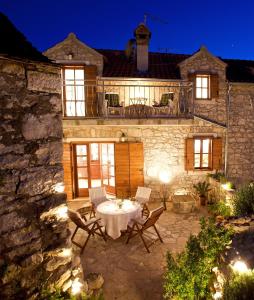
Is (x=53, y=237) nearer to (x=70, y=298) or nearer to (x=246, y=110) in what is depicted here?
(x=70, y=298)

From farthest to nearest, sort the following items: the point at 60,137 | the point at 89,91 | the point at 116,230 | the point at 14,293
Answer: the point at 89,91, the point at 116,230, the point at 60,137, the point at 14,293

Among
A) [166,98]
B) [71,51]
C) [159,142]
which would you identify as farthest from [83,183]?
[71,51]

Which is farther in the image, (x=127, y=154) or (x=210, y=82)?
(x=210, y=82)

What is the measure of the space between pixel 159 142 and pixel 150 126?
2.10ft

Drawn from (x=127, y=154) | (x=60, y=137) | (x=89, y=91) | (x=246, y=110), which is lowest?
(x=127, y=154)

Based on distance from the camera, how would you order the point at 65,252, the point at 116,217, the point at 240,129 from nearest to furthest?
the point at 65,252, the point at 116,217, the point at 240,129

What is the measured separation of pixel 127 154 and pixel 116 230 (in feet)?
10.7

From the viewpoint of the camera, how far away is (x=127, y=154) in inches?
316

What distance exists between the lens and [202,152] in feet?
28.4

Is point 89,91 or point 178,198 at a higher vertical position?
point 89,91

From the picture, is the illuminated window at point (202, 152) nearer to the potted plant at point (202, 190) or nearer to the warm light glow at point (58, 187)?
the potted plant at point (202, 190)

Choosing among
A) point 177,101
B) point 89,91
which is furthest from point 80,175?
point 177,101

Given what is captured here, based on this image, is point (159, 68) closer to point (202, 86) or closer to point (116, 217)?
point (202, 86)

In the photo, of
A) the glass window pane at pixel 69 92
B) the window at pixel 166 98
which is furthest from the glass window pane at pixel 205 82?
the glass window pane at pixel 69 92
